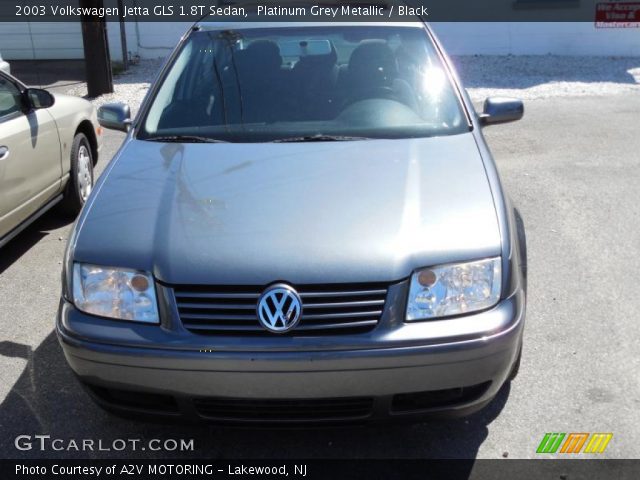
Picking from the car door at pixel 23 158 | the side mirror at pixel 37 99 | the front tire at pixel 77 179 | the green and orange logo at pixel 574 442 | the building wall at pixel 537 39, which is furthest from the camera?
the building wall at pixel 537 39

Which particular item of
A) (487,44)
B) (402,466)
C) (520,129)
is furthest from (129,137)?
(487,44)

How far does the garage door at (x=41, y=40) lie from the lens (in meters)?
15.0

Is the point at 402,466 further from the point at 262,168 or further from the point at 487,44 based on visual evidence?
the point at 487,44

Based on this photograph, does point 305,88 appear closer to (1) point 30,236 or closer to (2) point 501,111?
(2) point 501,111

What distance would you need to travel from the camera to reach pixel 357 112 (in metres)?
3.96

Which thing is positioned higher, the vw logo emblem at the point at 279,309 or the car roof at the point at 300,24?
the car roof at the point at 300,24

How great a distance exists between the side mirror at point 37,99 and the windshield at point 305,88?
1446 mm

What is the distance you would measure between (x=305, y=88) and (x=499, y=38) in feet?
36.9

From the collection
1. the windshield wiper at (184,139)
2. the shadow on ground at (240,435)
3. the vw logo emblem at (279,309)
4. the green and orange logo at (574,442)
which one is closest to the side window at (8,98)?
the windshield wiper at (184,139)

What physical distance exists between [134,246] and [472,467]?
5.31 ft

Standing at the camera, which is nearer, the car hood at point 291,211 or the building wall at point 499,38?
the car hood at point 291,211

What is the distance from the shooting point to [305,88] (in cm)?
411

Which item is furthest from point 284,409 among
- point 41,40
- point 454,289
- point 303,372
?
point 41,40

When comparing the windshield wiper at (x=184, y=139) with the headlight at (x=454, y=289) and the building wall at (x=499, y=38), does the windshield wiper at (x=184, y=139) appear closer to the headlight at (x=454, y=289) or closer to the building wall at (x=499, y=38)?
the headlight at (x=454, y=289)
